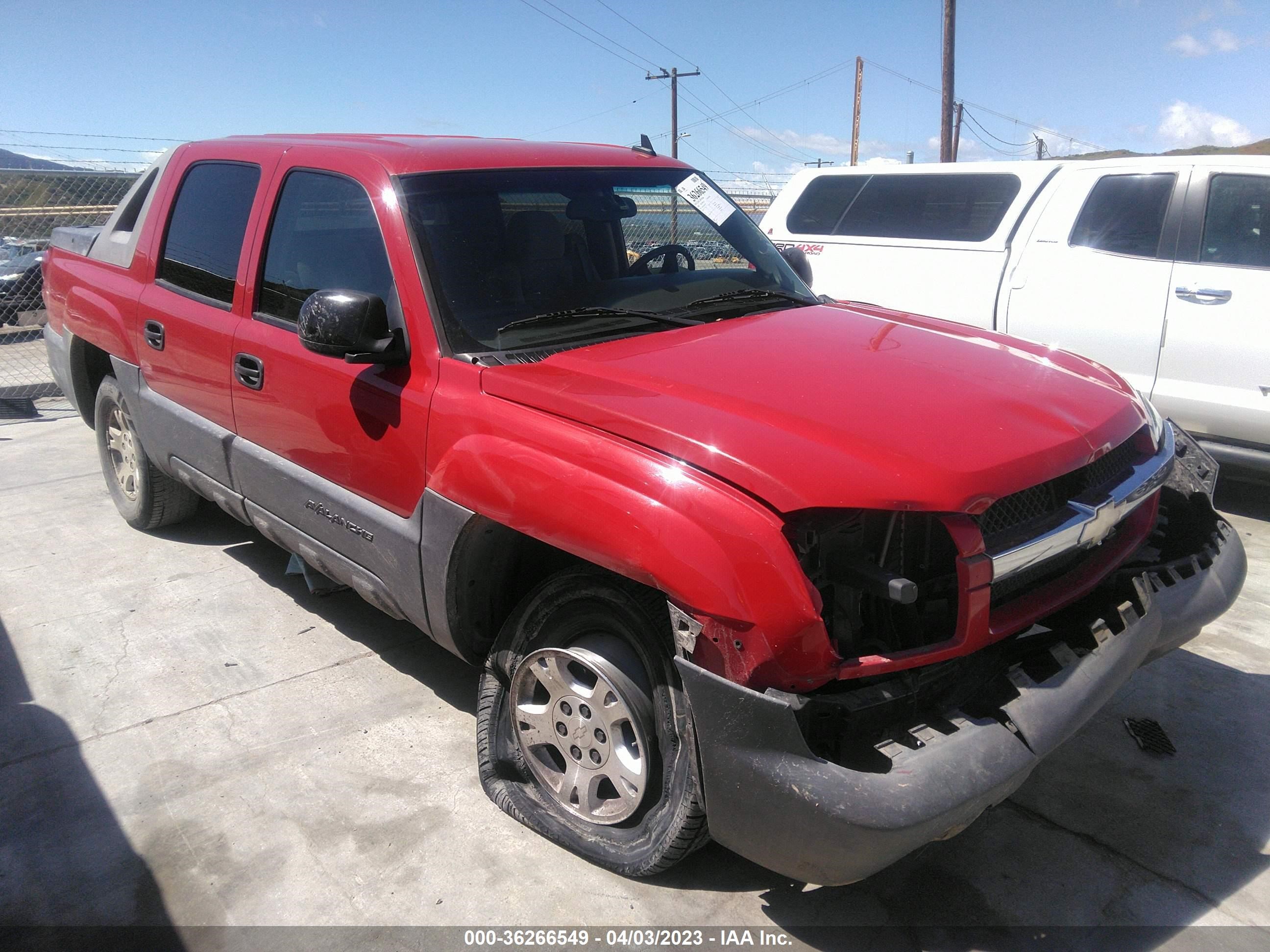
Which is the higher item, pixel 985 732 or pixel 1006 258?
pixel 1006 258

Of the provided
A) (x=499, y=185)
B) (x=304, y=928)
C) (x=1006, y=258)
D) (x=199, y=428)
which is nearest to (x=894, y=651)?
(x=304, y=928)

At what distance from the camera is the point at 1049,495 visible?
240 centimetres

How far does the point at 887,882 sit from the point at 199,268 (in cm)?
343

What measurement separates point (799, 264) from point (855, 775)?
2575mm

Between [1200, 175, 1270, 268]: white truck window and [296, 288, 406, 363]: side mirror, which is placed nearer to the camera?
[296, 288, 406, 363]: side mirror

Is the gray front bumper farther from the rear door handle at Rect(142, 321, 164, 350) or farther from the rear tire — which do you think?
the rear tire

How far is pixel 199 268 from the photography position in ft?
13.0

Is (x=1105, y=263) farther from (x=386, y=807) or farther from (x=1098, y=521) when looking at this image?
(x=386, y=807)

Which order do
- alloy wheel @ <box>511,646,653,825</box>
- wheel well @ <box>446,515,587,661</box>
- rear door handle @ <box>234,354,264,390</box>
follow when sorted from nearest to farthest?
alloy wheel @ <box>511,646,653,825</box> < wheel well @ <box>446,515,587,661</box> < rear door handle @ <box>234,354,264,390</box>

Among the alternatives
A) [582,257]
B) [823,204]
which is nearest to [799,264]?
[582,257]

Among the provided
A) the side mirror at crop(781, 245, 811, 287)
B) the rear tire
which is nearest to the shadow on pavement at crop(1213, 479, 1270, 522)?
the side mirror at crop(781, 245, 811, 287)

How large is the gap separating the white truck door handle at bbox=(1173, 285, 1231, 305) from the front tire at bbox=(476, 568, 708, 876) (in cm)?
442

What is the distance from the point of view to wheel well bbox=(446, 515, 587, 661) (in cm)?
276

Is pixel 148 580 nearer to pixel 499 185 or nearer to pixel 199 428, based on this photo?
pixel 199 428
